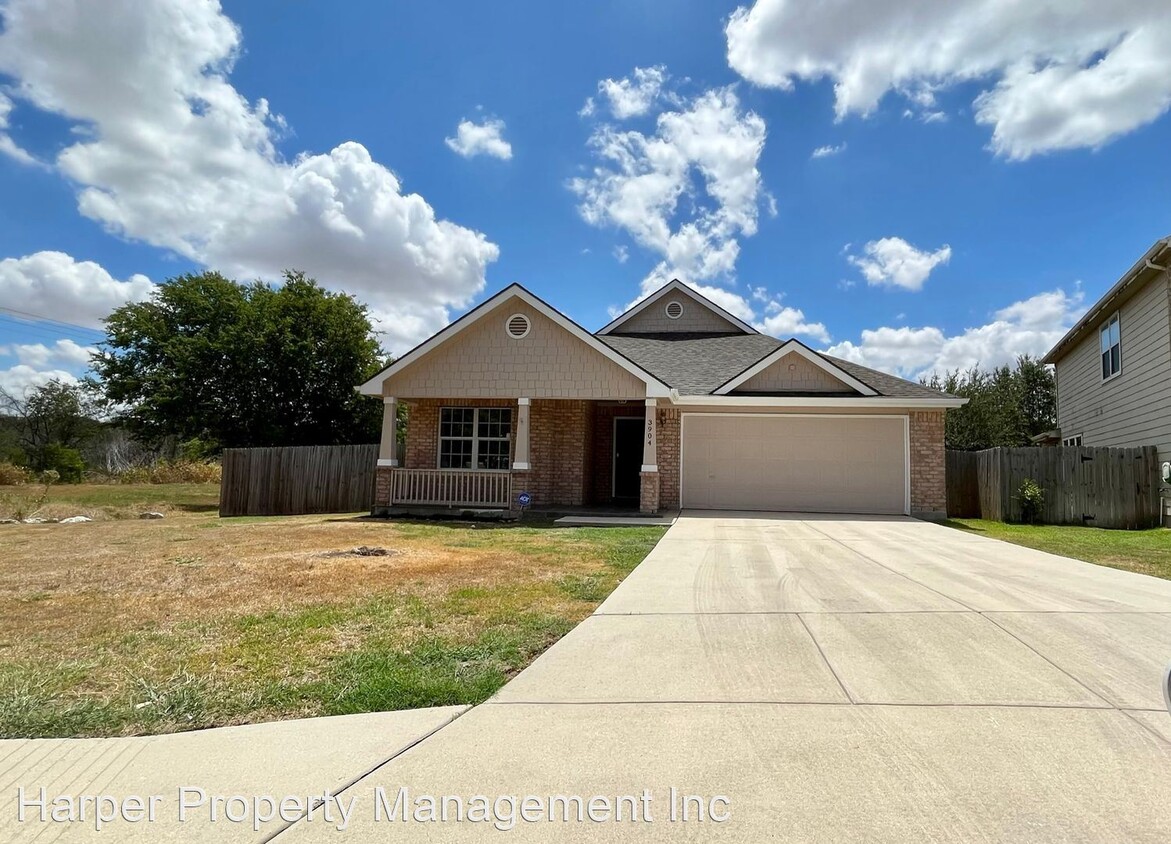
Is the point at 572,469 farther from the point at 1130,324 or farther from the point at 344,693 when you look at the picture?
the point at 1130,324

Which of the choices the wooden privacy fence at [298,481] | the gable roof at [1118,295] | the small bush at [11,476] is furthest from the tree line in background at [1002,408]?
the small bush at [11,476]

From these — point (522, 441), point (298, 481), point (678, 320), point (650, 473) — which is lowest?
point (298, 481)

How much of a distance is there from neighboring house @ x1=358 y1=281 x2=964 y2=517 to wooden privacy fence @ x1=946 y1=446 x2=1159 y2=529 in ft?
5.19

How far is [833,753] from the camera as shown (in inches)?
114

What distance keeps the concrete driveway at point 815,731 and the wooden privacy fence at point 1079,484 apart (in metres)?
9.47

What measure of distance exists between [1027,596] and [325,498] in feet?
52.1

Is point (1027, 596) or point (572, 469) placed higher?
point (572, 469)

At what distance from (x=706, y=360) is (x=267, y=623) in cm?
1396

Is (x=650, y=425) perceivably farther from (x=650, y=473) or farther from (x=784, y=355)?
(x=784, y=355)

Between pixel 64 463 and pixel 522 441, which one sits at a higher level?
pixel 522 441

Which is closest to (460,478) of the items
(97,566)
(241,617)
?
(97,566)

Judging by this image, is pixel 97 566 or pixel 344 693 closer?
pixel 344 693

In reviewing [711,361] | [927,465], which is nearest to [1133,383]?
[927,465]

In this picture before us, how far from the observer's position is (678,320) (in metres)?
20.2
